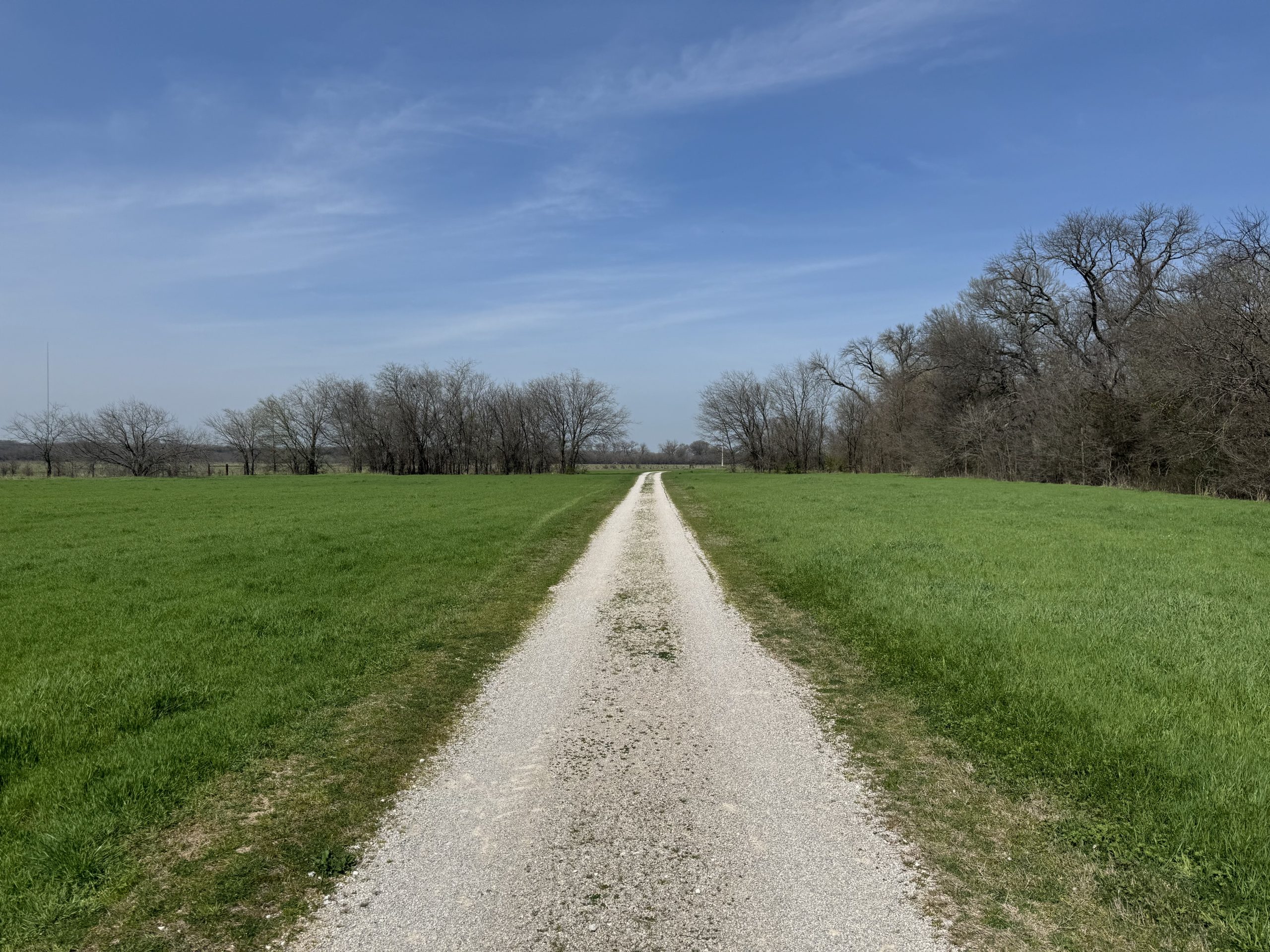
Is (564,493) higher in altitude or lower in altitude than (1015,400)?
lower

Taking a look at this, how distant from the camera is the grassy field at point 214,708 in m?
3.33

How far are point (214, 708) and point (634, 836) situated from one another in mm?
4042

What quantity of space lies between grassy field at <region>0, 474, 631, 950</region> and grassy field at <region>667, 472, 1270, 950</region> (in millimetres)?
3691

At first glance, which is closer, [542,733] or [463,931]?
[463,931]

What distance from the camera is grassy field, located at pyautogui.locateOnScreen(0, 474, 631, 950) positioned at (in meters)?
3.33

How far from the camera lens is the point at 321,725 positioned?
543cm

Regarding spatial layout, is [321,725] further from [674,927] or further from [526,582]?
[526,582]

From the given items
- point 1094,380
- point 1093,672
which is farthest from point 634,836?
point 1094,380

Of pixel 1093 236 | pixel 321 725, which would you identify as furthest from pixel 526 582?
pixel 1093 236

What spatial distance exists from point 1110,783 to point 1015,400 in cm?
5459

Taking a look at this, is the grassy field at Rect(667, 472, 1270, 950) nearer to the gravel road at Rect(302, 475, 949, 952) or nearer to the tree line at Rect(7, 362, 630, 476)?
the gravel road at Rect(302, 475, 949, 952)

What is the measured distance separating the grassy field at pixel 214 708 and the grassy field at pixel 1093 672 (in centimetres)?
369

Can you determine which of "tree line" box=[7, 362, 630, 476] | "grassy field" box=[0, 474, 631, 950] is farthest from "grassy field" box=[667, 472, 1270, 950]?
"tree line" box=[7, 362, 630, 476]

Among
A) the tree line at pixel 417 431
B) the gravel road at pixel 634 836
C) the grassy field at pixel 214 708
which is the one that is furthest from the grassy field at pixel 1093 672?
the tree line at pixel 417 431
